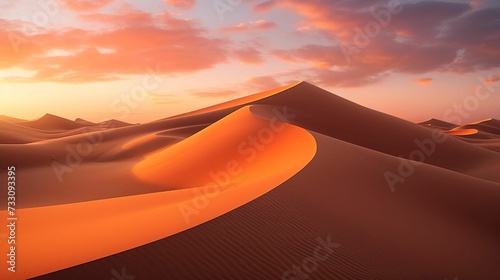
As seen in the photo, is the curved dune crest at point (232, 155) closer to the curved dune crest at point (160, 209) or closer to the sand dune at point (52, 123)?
the curved dune crest at point (160, 209)

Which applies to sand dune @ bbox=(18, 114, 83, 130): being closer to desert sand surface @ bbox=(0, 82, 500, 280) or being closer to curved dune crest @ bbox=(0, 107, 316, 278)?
desert sand surface @ bbox=(0, 82, 500, 280)

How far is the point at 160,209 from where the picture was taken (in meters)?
7.55

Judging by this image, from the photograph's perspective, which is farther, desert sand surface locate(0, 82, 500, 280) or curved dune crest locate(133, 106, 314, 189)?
curved dune crest locate(133, 106, 314, 189)

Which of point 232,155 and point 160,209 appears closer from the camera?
point 160,209

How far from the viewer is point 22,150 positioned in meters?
24.9

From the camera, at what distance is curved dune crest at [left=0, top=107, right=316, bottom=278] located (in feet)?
17.2

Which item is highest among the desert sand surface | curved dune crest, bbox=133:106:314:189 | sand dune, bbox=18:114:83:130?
sand dune, bbox=18:114:83:130

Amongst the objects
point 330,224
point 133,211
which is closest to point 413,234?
point 330,224

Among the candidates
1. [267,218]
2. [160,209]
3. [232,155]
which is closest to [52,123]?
[232,155]

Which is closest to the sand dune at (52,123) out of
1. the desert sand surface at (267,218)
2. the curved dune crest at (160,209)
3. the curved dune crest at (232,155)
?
the desert sand surface at (267,218)

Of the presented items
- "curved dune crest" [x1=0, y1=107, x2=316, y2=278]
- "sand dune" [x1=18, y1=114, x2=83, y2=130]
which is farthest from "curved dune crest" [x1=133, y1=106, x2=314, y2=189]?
"sand dune" [x1=18, y1=114, x2=83, y2=130]

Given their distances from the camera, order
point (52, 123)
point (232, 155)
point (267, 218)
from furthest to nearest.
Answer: point (52, 123) → point (232, 155) → point (267, 218)

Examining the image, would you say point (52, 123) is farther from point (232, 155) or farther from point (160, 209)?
point (160, 209)

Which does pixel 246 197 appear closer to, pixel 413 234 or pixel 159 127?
pixel 413 234
